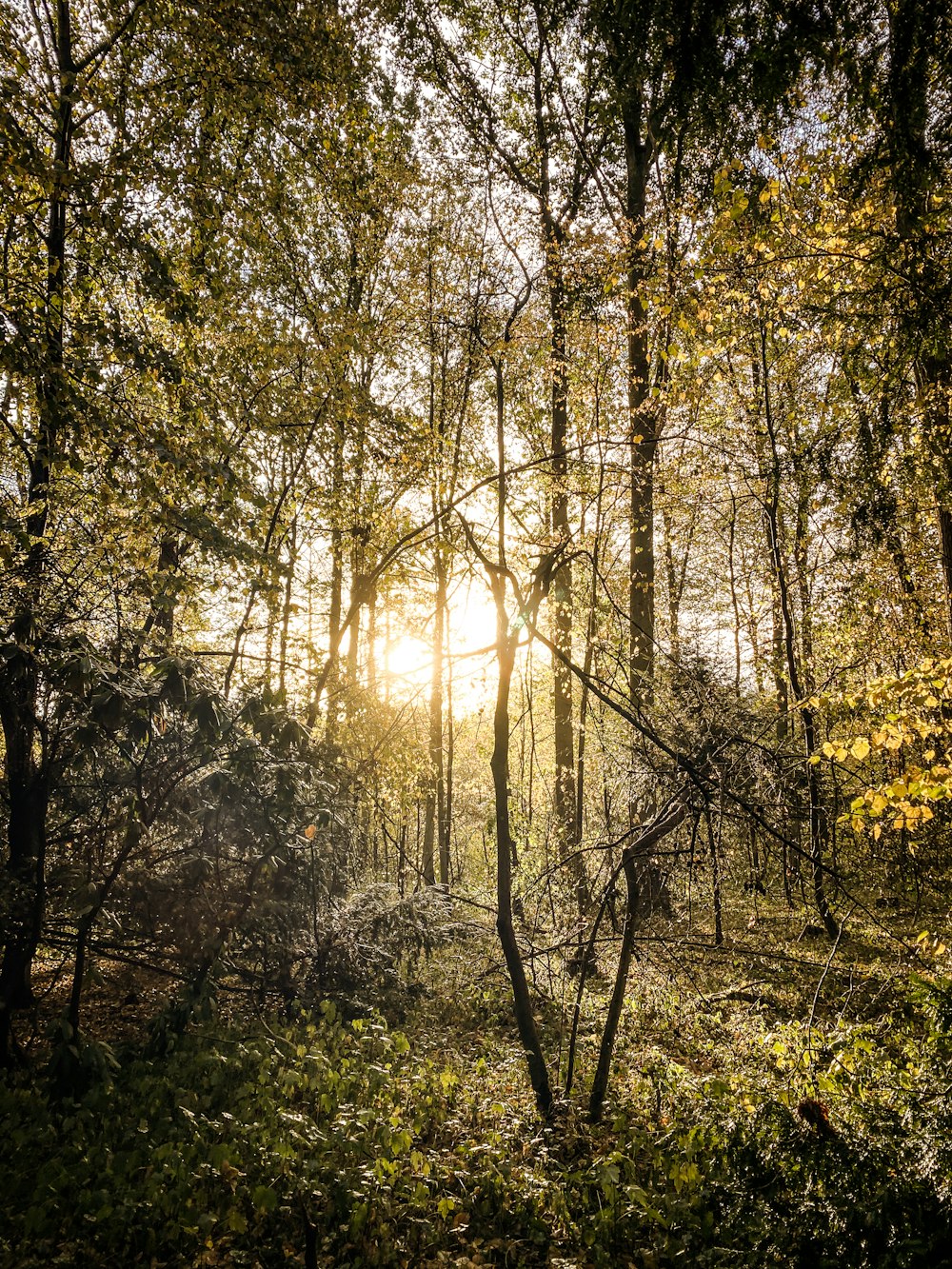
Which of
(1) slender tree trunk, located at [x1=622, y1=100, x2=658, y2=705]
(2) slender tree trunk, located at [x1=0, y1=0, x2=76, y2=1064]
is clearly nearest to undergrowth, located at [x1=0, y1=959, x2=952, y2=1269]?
(2) slender tree trunk, located at [x1=0, y1=0, x2=76, y2=1064]

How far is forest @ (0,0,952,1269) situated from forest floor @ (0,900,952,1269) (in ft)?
0.10

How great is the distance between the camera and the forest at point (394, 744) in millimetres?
3602

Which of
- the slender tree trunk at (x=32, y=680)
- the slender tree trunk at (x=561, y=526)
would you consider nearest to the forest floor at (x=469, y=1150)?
the slender tree trunk at (x=32, y=680)

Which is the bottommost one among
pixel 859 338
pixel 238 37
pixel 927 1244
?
pixel 927 1244

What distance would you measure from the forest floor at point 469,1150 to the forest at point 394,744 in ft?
0.10

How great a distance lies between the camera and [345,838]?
7066 mm

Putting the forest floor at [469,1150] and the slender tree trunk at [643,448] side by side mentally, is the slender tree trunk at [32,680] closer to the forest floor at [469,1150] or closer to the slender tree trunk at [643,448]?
the forest floor at [469,1150]

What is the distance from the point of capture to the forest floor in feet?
10.9

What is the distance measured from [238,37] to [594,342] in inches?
210

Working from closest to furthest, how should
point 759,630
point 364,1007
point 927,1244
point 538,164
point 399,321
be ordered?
point 927,1244, point 364,1007, point 538,164, point 399,321, point 759,630

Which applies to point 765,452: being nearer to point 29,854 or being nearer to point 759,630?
point 759,630

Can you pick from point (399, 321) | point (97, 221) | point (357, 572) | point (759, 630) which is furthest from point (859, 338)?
point (759, 630)

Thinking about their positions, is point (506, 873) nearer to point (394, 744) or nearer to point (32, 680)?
point (394, 744)

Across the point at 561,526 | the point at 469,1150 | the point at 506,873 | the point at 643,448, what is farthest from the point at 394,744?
the point at 643,448
